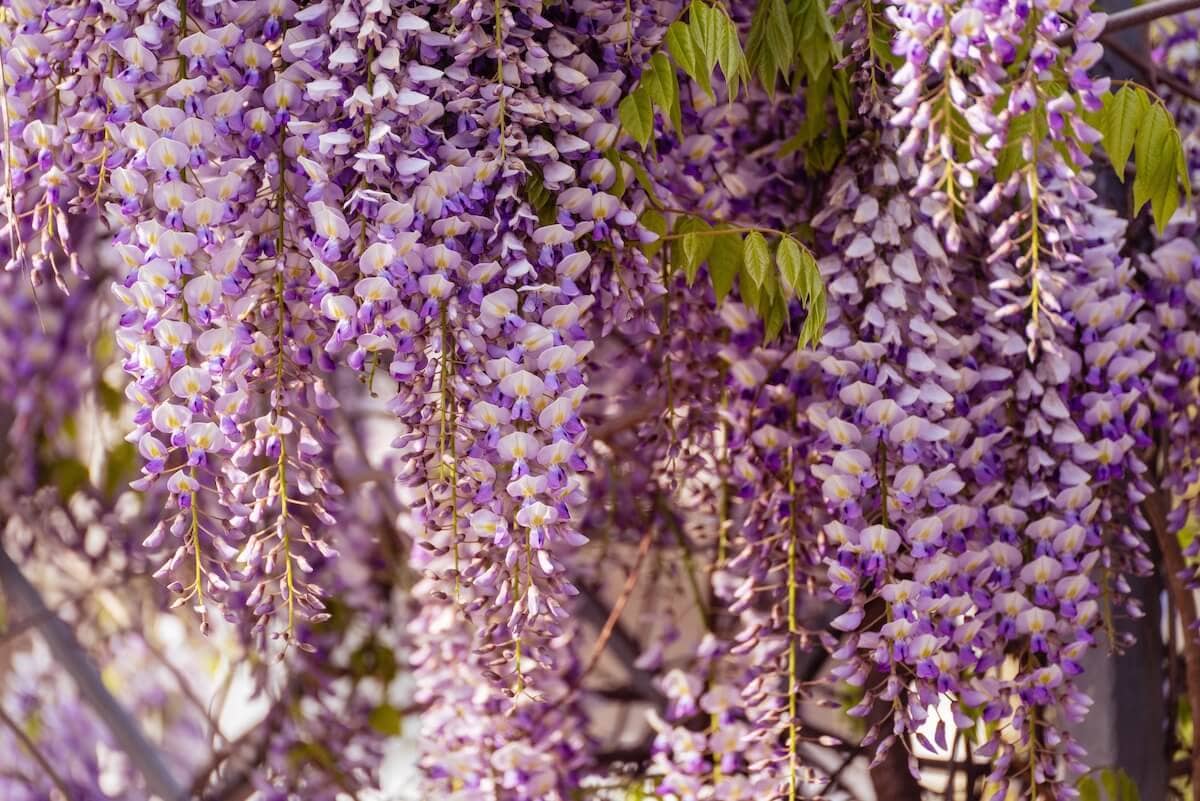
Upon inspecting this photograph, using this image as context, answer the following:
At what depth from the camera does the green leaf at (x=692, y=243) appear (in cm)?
104

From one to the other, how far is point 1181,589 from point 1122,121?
Answer: 0.58 metres

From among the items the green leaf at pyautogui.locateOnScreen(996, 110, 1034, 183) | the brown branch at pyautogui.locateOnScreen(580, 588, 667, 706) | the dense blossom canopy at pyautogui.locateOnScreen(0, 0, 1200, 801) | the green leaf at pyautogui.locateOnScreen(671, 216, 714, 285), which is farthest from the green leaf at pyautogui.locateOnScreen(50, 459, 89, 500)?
the green leaf at pyautogui.locateOnScreen(996, 110, 1034, 183)

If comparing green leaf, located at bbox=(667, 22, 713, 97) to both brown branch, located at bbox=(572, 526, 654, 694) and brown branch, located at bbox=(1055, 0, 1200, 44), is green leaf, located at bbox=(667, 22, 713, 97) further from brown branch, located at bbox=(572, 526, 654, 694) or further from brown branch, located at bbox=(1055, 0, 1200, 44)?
brown branch, located at bbox=(572, 526, 654, 694)

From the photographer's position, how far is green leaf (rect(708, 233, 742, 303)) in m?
1.07

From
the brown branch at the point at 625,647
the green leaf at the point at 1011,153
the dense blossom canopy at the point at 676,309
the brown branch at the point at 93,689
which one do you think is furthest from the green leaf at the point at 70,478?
the green leaf at the point at 1011,153

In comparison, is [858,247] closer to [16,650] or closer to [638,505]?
[638,505]

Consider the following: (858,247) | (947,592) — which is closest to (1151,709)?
(947,592)

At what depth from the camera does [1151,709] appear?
1439mm

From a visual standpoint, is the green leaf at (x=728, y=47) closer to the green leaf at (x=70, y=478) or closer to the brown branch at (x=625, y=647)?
the brown branch at (x=625, y=647)

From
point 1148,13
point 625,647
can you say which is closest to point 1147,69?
point 1148,13

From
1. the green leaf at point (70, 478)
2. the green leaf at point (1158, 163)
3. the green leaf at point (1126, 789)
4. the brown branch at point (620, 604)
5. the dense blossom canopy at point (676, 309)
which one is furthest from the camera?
the green leaf at point (70, 478)

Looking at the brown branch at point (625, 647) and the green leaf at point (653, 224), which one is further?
the brown branch at point (625, 647)

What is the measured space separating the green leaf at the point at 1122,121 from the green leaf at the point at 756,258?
29 cm

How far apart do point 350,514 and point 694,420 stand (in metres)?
0.80
